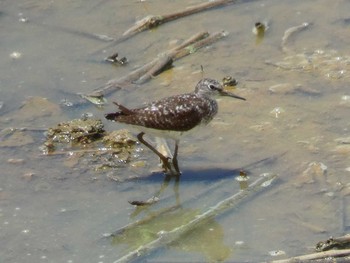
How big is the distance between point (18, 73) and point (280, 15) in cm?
326

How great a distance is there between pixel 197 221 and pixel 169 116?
1.17 meters

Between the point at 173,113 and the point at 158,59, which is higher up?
the point at 173,113

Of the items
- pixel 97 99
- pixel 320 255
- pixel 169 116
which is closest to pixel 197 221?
pixel 169 116

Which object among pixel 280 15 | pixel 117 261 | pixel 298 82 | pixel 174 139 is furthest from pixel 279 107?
pixel 117 261

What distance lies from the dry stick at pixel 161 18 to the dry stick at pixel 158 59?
26.1 inches

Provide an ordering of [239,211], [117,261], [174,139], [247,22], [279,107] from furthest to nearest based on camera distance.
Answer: [247,22] < [279,107] < [174,139] < [239,211] < [117,261]

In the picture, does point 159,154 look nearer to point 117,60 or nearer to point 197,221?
point 197,221

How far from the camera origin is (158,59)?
39.3ft

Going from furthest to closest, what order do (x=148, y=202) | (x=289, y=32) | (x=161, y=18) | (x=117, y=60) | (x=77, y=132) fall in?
1. (x=161, y=18)
2. (x=289, y=32)
3. (x=117, y=60)
4. (x=77, y=132)
5. (x=148, y=202)

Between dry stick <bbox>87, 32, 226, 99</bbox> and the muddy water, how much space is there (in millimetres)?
96

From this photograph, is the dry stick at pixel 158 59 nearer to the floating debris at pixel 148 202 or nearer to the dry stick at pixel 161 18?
the dry stick at pixel 161 18

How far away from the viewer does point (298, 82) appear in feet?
37.8

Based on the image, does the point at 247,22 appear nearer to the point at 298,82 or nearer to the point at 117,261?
the point at 298,82

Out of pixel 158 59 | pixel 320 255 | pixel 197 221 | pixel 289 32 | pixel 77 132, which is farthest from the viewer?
pixel 289 32
